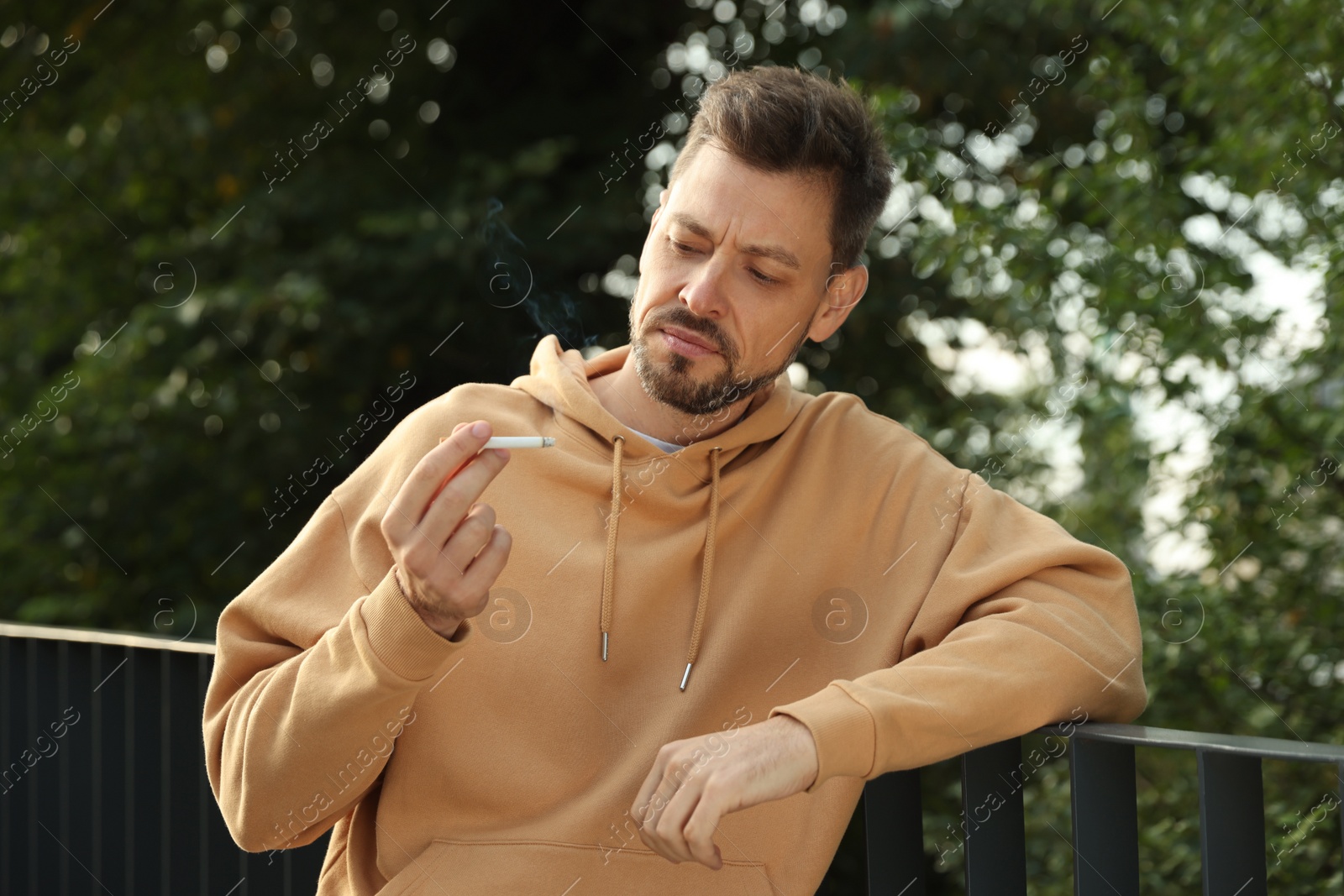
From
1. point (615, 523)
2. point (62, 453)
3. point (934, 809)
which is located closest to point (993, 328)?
point (934, 809)

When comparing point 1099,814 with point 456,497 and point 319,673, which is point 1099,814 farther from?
point 319,673

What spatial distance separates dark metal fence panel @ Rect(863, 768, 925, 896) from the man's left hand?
1.02 ft

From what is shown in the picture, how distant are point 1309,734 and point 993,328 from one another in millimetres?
1831

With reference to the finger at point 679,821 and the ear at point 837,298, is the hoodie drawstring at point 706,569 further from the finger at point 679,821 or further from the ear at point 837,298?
the finger at point 679,821

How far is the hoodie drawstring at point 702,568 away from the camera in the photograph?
1.84m

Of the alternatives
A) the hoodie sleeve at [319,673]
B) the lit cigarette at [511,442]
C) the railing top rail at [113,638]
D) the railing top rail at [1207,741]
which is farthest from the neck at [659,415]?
the railing top rail at [113,638]

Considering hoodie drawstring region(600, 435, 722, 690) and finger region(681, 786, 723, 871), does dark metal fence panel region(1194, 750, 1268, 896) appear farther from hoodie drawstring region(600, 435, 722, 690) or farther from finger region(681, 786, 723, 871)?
hoodie drawstring region(600, 435, 722, 690)

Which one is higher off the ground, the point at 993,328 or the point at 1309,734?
the point at 993,328

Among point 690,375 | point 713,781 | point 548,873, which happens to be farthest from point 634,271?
point 713,781

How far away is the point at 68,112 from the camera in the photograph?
234 inches

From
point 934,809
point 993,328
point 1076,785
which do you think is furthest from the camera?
point 993,328

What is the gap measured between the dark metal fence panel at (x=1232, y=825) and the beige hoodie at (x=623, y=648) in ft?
0.90

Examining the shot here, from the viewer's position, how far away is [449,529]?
1428 millimetres

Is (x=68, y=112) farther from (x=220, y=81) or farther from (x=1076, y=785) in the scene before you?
(x=1076, y=785)
